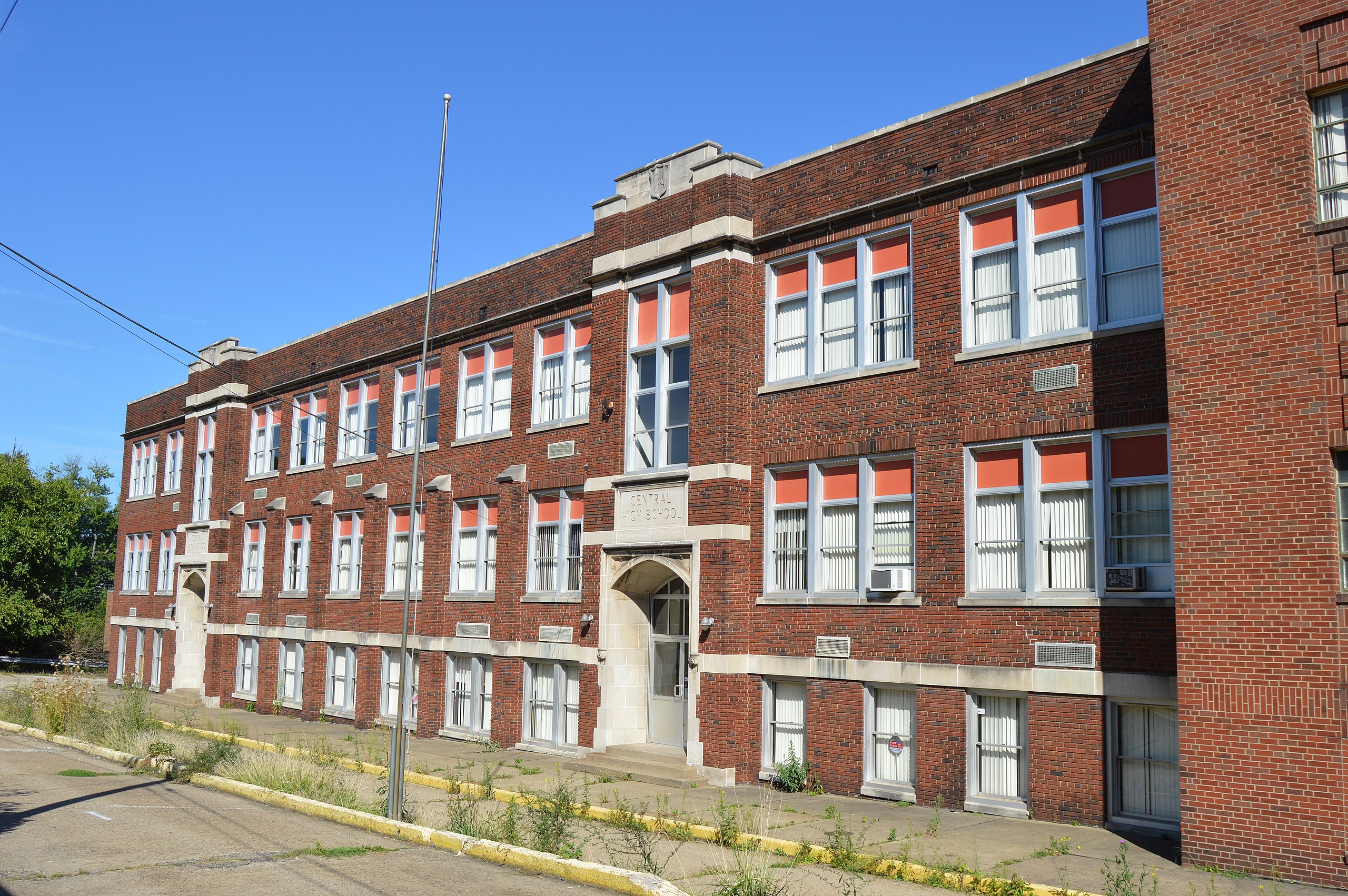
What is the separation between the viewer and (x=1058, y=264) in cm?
1559

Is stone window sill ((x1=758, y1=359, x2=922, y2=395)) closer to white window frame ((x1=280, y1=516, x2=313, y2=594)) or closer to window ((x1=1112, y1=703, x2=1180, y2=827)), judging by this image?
window ((x1=1112, y1=703, x2=1180, y2=827))

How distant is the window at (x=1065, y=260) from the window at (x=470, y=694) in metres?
13.5

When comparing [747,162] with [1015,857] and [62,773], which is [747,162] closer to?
[1015,857]

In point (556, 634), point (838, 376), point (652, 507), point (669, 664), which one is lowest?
point (669, 664)

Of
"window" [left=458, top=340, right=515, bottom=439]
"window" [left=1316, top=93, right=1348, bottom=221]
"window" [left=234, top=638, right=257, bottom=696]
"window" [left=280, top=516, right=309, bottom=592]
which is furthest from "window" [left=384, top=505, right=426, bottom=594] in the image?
"window" [left=1316, top=93, right=1348, bottom=221]

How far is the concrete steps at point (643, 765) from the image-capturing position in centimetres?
1795

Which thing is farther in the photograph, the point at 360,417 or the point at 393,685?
the point at 360,417

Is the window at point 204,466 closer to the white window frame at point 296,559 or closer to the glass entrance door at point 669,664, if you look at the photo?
the white window frame at point 296,559

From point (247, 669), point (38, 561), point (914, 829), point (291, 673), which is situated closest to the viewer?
point (914, 829)

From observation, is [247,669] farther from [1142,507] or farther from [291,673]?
[1142,507]

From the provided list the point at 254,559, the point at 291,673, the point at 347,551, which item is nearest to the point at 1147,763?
the point at 347,551

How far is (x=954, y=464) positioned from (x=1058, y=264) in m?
3.10

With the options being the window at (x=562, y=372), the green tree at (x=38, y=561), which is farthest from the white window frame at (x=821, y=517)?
the green tree at (x=38, y=561)

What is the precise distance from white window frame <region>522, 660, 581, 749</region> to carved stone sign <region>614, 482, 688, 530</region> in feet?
11.6
